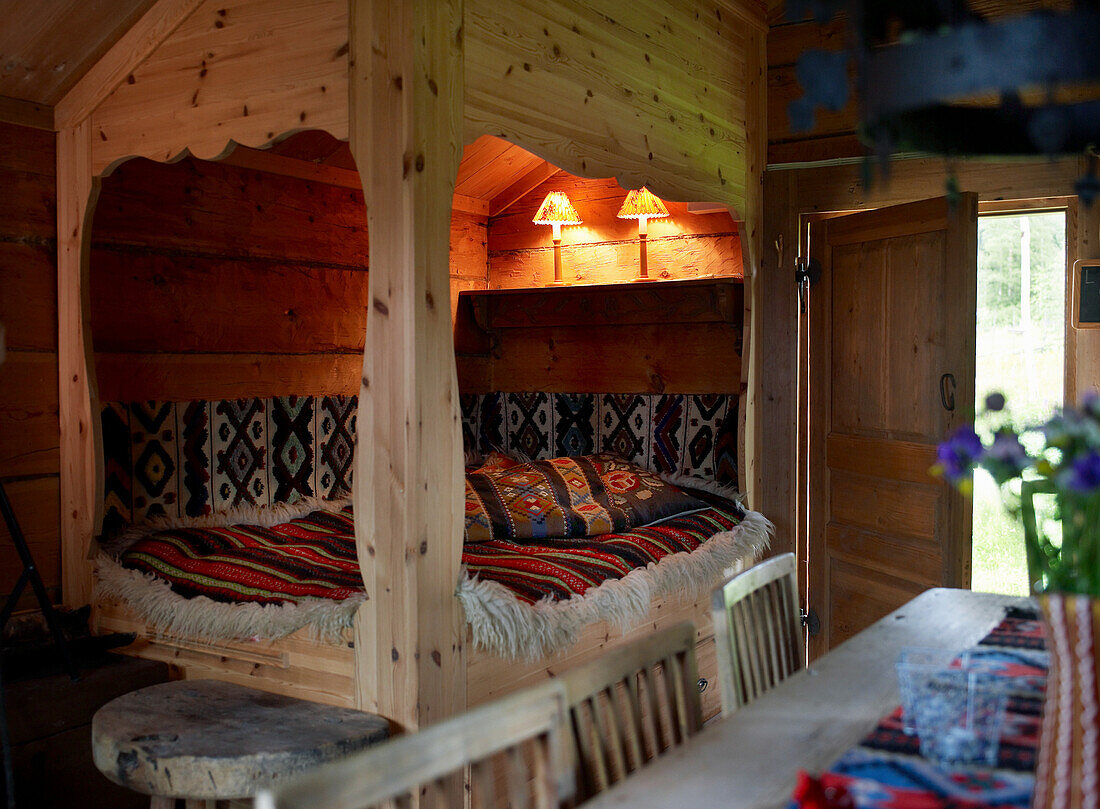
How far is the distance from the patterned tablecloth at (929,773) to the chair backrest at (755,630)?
1.08ft

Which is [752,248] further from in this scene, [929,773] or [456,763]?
[456,763]

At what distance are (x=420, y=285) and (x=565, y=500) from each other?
5.08ft

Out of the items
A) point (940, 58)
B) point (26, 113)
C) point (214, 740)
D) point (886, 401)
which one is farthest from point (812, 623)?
point (26, 113)

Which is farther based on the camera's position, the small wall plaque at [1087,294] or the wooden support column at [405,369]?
the small wall plaque at [1087,294]

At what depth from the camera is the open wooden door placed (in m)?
3.50

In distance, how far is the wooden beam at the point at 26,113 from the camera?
2980 millimetres

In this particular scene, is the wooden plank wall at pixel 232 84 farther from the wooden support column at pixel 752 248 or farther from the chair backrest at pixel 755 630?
the wooden support column at pixel 752 248

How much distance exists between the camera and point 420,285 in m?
2.38

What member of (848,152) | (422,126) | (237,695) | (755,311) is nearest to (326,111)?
(422,126)

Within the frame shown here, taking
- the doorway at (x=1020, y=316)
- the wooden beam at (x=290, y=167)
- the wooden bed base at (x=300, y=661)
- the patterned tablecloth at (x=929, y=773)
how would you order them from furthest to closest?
the doorway at (x=1020, y=316) → the wooden beam at (x=290, y=167) → the wooden bed base at (x=300, y=661) → the patterned tablecloth at (x=929, y=773)

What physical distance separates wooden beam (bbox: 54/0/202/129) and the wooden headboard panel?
2014 mm

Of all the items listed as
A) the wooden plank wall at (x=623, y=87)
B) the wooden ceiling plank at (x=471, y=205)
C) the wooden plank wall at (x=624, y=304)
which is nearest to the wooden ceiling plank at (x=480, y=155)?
the wooden ceiling plank at (x=471, y=205)

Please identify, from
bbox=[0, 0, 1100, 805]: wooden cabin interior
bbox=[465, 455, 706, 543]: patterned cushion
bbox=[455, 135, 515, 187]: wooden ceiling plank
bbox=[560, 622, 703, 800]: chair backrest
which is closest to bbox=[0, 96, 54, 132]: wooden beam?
bbox=[0, 0, 1100, 805]: wooden cabin interior

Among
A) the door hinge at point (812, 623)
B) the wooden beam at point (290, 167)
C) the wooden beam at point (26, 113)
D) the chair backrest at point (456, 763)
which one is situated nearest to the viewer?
the chair backrest at point (456, 763)
